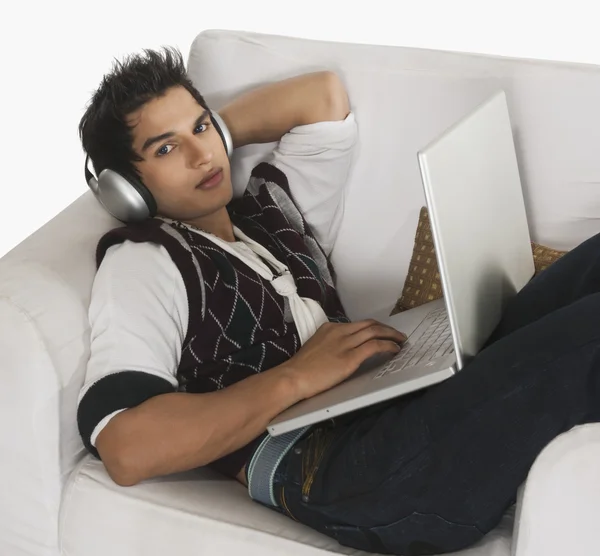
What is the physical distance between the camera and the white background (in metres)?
2.26

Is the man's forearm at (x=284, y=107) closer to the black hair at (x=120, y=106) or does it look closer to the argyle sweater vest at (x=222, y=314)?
the black hair at (x=120, y=106)

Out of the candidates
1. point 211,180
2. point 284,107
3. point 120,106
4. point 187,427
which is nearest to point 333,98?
point 284,107

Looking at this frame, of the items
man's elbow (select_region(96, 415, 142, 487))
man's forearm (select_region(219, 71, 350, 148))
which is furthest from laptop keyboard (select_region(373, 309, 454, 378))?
man's forearm (select_region(219, 71, 350, 148))

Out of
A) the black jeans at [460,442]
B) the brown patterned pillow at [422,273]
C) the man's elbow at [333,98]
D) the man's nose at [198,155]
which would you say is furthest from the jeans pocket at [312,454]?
the man's elbow at [333,98]

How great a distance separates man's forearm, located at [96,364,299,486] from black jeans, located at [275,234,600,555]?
0.09 meters

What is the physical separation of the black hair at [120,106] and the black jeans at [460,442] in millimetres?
589

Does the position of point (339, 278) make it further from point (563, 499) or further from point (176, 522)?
point (563, 499)

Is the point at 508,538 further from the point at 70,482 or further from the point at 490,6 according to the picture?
the point at 490,6

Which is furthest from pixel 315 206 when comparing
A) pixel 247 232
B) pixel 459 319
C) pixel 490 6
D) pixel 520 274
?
pixel 490 6

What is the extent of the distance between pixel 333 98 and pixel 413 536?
842 mm

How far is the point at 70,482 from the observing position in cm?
142

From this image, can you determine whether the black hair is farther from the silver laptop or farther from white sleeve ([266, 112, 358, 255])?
the silver laptop

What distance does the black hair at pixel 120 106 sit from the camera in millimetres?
1557

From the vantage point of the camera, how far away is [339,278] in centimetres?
187
